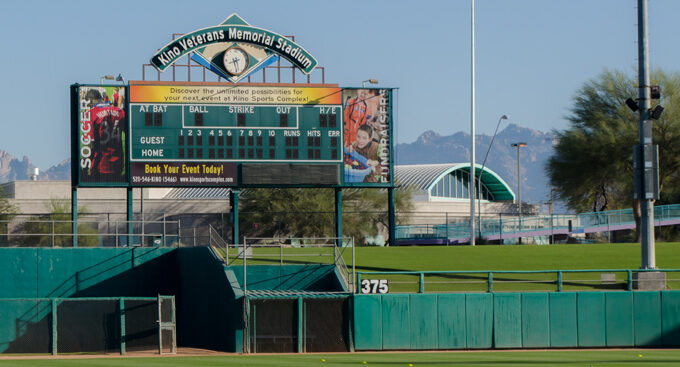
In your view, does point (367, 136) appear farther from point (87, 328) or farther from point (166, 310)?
point (87, 328)

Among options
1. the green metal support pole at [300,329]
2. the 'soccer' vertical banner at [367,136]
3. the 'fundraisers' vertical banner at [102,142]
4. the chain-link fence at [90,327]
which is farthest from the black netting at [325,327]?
the 'fundraisers' vertical banner at [102,142]

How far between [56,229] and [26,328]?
2702cm

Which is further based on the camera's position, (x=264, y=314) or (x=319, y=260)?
(x=319, y=260)

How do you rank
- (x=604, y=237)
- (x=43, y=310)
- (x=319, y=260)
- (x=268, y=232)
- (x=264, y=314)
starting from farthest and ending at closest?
1. (x=604, y=237)
2. (x=268, y=232)
3. (x=319, y=260)
4. (x=43, y=310)
5. (x=264, y=314)

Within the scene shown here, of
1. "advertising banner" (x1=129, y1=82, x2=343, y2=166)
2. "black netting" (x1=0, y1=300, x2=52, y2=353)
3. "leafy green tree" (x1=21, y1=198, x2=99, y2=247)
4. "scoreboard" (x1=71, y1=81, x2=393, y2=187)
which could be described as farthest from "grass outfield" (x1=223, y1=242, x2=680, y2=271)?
"leafy green tree" (x1=21, y1=198, x2=99, y2=247)

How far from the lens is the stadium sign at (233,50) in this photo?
1368 inches

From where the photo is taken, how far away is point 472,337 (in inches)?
931

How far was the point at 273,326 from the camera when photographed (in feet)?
76.8

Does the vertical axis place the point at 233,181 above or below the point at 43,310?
above

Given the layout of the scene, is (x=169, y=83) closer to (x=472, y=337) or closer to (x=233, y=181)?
(x=233, y=181)

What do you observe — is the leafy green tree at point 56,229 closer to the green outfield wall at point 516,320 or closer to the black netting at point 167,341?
the black netting at point 167,341

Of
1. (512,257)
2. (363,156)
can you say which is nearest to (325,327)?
(363,156)

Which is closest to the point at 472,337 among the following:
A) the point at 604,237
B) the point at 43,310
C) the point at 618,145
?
the point at 43,310

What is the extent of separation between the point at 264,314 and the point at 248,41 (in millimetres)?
14977
